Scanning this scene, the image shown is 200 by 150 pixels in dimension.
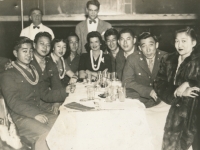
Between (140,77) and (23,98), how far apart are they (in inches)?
39.8

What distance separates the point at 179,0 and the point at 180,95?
98cm

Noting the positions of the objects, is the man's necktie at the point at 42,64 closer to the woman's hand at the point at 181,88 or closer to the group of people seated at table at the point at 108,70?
the group of people seated at table at the point at 108,70

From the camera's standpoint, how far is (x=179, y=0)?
239 centimetres

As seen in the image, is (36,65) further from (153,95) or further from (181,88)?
(181,88)

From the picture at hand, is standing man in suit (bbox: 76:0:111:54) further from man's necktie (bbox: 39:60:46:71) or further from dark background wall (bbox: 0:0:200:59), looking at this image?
man's necktie (bbox: 39:60:46:71)

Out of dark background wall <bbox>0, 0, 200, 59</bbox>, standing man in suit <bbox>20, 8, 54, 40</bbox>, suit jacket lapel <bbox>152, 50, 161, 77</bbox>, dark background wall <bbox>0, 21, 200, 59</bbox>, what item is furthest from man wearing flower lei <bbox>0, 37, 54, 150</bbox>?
suit jacket lapel <bbox>152, 50, 161, 77</bbox>

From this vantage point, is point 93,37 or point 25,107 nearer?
point 25,107

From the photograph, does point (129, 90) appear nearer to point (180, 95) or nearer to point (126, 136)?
point (180, 95)

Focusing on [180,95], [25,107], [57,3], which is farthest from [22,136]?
[57,3]

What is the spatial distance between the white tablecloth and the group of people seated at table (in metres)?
0.27

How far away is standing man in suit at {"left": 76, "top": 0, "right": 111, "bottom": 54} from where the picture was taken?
8.95 ft

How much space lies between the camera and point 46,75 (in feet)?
7.64

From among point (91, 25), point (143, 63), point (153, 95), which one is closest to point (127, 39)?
point (143, 63)

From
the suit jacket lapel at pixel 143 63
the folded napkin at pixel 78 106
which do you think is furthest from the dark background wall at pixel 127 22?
the folded napkin at pixel 78 106
